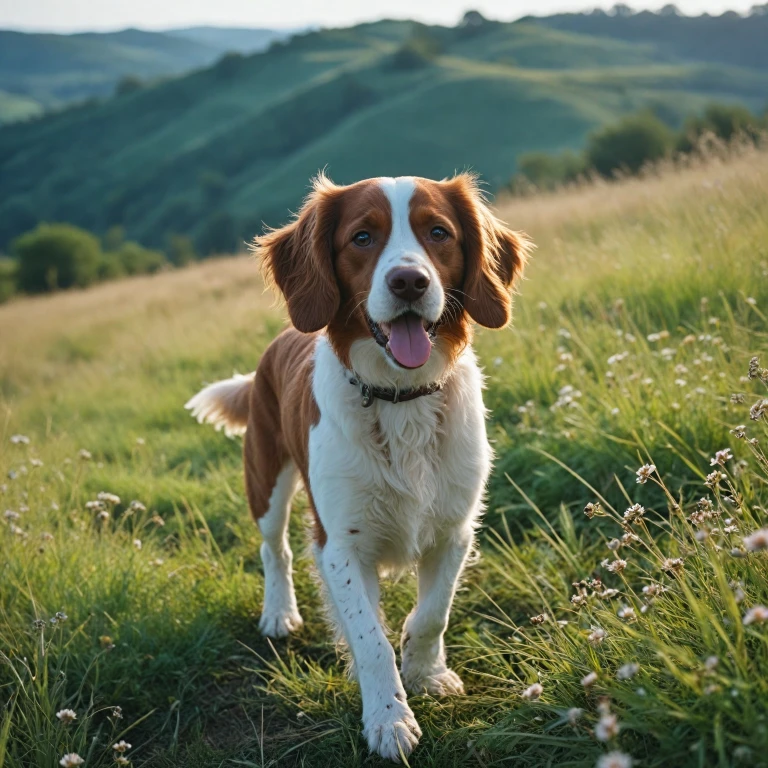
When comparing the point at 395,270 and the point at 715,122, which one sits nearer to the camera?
the point at 395,270

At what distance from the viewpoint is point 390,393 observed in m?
3.00

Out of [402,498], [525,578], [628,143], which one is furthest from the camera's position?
[628,143]

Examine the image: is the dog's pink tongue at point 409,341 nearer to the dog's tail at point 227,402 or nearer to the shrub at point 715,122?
the dog's tail at point 227,402

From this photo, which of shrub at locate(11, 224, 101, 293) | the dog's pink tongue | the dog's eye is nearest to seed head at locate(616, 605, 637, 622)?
the dog's pink tongue

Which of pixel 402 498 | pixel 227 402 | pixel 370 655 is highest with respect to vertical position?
pixel 402 498

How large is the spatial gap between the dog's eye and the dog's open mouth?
1.18 ft

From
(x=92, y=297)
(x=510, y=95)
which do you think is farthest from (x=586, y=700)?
A: (x=510, y=95)

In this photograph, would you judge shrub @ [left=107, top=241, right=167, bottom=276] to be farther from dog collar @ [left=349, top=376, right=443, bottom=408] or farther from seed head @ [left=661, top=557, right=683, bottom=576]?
seed head @ [left=661, top=557, right=683, bottom=576]

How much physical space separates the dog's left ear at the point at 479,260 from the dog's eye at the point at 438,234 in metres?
0.18

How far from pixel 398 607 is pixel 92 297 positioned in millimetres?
18181

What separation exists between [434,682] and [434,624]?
22 centimetres

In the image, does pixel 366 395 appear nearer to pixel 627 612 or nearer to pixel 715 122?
pixel 627 612

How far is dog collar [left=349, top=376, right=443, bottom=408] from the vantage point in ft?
9.81

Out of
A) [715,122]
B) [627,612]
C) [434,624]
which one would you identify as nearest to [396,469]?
[434,624]
